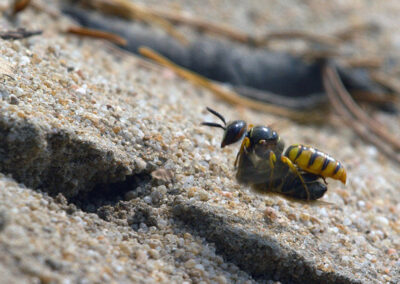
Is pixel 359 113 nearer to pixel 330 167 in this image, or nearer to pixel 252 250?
pixel 330 167

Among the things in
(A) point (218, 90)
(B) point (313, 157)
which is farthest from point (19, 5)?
(B) point (313, 157)

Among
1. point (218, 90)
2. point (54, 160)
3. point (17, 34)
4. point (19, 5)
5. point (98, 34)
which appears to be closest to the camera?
point (54, 160)

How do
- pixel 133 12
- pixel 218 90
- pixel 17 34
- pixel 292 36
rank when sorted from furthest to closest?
pixel 292 36
pixel 133 12
pixel 218 90
pixel 17 34

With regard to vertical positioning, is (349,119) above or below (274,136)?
below

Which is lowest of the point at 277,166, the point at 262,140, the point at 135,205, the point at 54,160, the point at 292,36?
the point at 135,205

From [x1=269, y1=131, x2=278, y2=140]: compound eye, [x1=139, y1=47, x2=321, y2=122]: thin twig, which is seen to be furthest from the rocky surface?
[x1=139, y1=47, x2=321, y2=122]: thin twig

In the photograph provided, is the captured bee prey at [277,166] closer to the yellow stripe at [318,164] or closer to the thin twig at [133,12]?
the yellow stripe at [318,164]
